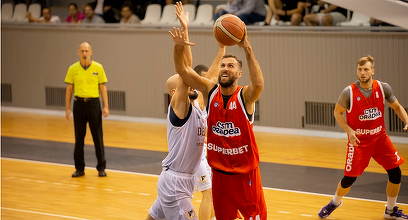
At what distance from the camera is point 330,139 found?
12000mm

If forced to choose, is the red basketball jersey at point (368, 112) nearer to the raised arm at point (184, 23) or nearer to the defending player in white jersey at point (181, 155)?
the defending player in white jersey at point (181, 155)

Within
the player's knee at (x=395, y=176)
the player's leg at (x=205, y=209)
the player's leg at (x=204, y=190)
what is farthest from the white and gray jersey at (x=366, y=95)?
the player's leg at (x=205, y=209)

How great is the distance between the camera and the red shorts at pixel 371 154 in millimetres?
6754

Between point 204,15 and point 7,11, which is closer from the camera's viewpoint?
point 204,15

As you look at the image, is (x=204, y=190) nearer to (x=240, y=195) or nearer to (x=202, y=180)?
(x=202, y=180)

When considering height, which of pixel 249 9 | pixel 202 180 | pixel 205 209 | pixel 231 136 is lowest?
pixel 205 209

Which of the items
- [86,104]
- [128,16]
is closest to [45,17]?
[128,16]

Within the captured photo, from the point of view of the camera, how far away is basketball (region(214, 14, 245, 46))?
16.0ft

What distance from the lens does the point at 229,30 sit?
491cm

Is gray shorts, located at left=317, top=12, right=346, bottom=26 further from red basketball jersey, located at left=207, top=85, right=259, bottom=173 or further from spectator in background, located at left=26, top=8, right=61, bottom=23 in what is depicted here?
spectator in background, located at left=26, top=8, right=61, bottom=23

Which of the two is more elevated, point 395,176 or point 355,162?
point 355,162

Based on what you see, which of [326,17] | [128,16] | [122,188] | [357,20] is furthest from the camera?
[128,16]

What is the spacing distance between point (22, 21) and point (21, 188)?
353 inches

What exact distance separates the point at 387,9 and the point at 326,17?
185 inches
